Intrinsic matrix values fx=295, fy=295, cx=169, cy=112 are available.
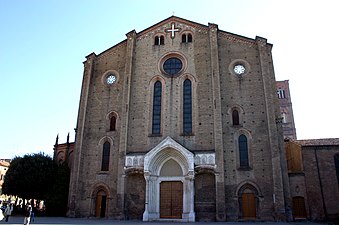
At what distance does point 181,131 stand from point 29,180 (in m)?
13.5

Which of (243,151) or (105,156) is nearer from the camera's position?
(243,151)

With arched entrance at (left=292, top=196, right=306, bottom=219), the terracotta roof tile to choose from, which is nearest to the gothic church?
arched entrance at (left=292, top=196, right=306, bottom=219)

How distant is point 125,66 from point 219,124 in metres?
9.45

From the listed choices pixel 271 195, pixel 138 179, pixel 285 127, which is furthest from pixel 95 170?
pixel 285 127

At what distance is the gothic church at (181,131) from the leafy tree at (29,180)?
3994 mm

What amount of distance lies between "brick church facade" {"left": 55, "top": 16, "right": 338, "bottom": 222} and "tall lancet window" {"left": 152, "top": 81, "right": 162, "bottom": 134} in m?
0.08

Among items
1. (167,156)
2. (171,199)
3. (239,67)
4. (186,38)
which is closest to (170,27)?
(186,38)

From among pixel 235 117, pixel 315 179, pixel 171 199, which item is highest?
pixel 235 117

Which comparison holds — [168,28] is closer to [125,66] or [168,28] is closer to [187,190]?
[125,66]

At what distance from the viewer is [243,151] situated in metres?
21.1

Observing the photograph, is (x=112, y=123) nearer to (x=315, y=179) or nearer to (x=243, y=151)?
(x=243, y=151)

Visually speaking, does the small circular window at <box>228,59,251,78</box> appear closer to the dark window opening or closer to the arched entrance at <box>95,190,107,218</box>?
the dark window opening

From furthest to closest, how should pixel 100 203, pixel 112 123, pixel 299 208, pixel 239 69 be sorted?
1. pixel 112 123
2. pixel 239 69
3. pixel 100 203
4. pixel 299 208

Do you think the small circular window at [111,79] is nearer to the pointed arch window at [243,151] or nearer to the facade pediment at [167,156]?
the facade pediment at [167,156]
